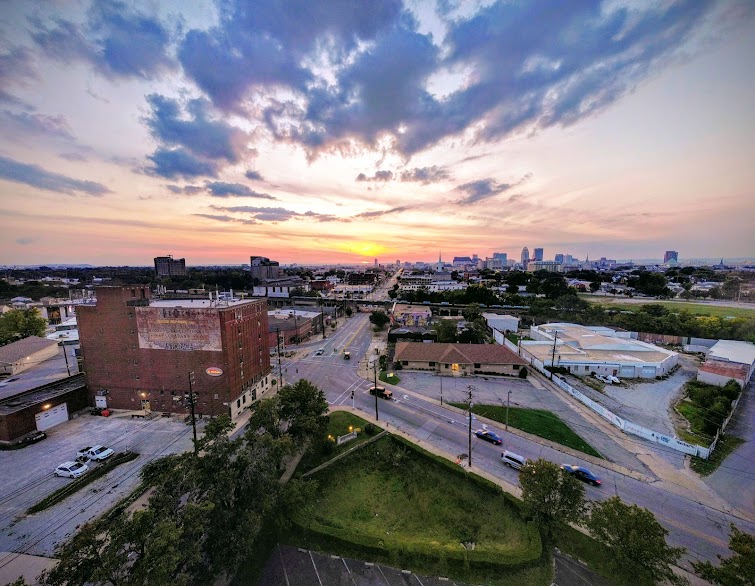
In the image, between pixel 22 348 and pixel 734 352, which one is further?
pixel 734 352

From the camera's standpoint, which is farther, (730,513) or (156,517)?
(730,513)

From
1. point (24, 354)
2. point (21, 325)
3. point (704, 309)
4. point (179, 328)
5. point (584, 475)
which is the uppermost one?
point (179, 328)

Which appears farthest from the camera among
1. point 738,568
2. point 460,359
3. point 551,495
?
point 460,359

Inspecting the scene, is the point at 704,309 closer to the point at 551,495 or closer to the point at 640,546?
the point at 551,495

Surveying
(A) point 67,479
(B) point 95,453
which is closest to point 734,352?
(B) point 95,453

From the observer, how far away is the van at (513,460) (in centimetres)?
3003

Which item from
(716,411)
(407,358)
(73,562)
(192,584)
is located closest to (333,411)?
(407,358)

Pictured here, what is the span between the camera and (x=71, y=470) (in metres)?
28.8

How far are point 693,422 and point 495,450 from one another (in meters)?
27.9

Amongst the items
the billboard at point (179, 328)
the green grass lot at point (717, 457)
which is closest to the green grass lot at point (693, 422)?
the green grass lot at point (717, 457)

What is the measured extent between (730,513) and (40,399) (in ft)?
227

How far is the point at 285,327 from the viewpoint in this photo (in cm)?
7388

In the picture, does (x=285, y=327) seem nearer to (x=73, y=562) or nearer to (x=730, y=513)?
(x=73, y=562)

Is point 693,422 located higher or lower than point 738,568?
Result: lower
